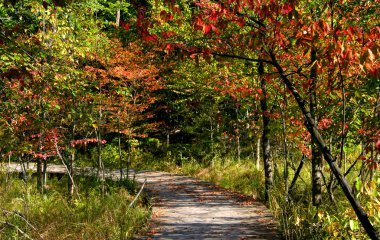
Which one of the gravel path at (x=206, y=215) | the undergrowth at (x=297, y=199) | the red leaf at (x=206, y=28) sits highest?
the red leaf at (x=206, y=28)

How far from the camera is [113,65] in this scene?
12.7 metres

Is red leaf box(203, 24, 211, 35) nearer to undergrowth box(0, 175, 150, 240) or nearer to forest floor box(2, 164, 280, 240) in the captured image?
undergrowth box(0, 175, 150, 240)

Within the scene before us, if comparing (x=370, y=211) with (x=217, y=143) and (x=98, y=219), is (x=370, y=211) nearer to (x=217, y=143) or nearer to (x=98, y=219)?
(x=98, y=219)

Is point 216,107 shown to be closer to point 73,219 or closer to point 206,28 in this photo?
point 73,219

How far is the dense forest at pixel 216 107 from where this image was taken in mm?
3318

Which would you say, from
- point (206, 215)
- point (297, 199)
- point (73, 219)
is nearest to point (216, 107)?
point (297, 199)

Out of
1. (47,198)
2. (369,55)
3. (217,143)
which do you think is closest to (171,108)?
(217,143)

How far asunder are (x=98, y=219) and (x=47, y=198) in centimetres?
335

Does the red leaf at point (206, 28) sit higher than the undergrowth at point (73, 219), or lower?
higher

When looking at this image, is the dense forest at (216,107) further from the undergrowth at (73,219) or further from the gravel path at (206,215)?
the gravel path at (206,215)

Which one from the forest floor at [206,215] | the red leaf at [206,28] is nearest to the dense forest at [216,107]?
the red leaf at [206,28]

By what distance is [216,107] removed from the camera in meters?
16.9

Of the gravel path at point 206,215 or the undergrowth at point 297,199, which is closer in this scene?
the undergrowth at point 297,199

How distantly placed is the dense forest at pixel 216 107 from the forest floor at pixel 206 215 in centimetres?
48
